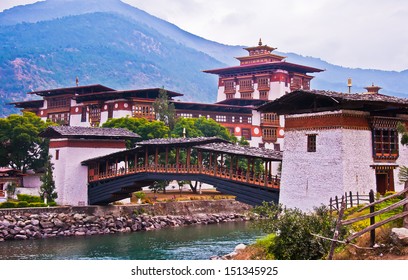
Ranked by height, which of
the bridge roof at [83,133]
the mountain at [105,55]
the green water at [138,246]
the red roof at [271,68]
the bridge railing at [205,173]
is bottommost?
the green water at [138,246]

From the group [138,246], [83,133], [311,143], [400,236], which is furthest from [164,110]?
[400,236]

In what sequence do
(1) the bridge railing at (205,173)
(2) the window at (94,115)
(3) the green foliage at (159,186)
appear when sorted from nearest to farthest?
(1) the bridge railing at (205,173) → (3) the green foliage at (159,186) → (2) the window at (94,115)

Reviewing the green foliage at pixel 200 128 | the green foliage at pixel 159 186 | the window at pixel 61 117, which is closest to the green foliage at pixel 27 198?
the green foliage at pixel 159 186

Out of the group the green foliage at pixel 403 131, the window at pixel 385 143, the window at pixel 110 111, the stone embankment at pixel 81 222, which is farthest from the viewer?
the window at pixel 110 111

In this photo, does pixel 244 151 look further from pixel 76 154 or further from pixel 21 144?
pixel 21 144

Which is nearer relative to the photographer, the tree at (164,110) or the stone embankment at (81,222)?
the stone embankment at (81,222)

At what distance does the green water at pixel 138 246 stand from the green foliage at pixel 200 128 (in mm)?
15906

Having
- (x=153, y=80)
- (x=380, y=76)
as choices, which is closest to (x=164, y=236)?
(x=380, y=76)

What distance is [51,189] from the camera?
40.6m

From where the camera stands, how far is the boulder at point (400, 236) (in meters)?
15.1

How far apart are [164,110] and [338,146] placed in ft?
113

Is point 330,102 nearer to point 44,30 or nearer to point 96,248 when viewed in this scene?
point 96,248

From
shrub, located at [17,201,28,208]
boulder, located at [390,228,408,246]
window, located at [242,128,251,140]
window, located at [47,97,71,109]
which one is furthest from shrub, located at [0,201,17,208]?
window, located at [242,128,251,140]

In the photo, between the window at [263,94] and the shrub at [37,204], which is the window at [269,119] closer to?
the window at [263,94]
